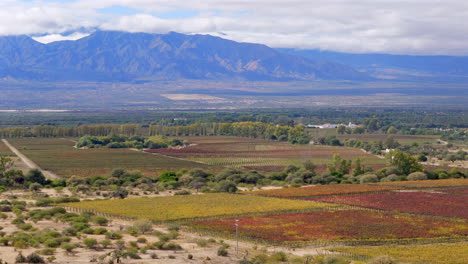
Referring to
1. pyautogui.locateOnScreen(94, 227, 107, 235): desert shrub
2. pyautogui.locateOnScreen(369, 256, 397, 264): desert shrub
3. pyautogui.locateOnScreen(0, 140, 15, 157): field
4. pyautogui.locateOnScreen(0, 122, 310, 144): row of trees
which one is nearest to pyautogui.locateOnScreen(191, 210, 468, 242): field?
pyautogui.locateOnScreen(94, 227, 107, 235): desert shrub

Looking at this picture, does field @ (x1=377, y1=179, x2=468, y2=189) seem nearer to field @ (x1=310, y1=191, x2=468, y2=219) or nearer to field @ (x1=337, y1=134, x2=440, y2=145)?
field @ (x1=310, y1=191, x2=468, y2=219)

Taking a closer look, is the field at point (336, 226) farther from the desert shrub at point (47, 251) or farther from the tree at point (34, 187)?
the tree at point (34, 187)

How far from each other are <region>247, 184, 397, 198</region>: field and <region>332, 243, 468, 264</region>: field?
2167cm

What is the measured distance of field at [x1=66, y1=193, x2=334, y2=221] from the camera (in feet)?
167

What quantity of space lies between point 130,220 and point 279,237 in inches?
447

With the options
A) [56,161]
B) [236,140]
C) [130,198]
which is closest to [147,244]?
[130,198]

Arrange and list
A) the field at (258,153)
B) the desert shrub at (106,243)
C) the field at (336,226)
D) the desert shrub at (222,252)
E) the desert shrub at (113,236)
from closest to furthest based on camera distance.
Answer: the desert shrub at (222,252) < the desert shrub at (106,243) < the desert shrub at (113,236) < the field at (336,226) < the field at (258,153)

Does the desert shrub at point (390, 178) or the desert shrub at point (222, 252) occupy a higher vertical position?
the desert shrub at point (222, 252)

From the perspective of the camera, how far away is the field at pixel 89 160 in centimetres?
8656

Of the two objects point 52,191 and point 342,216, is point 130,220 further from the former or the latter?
point 52,191

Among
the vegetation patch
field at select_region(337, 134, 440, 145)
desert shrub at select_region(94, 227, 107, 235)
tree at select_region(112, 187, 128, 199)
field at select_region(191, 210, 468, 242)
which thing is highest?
desert shrub at select_region(94, 227, 107, 235)

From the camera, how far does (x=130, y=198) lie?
2387 inches

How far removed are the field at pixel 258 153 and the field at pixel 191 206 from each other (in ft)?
98.9

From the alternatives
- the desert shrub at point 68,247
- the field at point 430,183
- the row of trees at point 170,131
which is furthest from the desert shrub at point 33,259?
the row of trees at point 170,131
